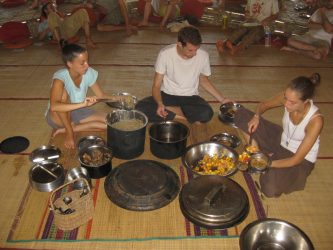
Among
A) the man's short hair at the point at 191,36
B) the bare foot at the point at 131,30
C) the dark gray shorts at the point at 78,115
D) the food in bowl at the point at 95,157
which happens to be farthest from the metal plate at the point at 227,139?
the bare foot at the point at 131,30

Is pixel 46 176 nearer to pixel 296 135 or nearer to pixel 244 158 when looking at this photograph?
pixel 244 158

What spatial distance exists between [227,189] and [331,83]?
323 centimetres

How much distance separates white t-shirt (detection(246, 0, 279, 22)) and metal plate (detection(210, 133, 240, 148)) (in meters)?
3.68

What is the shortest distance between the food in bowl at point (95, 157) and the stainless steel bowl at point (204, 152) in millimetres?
747

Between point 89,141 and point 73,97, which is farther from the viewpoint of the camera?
point 89,141

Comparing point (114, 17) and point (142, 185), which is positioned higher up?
point (114, 17)

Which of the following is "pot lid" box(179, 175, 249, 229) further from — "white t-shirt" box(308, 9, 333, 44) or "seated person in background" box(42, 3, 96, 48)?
"white t-shirt" box(308, 9, 333, 44)

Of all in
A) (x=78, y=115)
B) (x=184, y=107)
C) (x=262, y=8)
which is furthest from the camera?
(x=262, y=8)

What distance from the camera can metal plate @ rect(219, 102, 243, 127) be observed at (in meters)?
3.88

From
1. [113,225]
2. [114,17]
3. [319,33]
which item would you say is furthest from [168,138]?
[114,17]

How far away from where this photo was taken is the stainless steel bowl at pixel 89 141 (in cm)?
340

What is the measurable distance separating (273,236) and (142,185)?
1.13 metres

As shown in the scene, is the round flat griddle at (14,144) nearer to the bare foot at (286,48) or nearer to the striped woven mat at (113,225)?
the striped woven mat at (113,225)

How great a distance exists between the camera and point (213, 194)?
262 cm
